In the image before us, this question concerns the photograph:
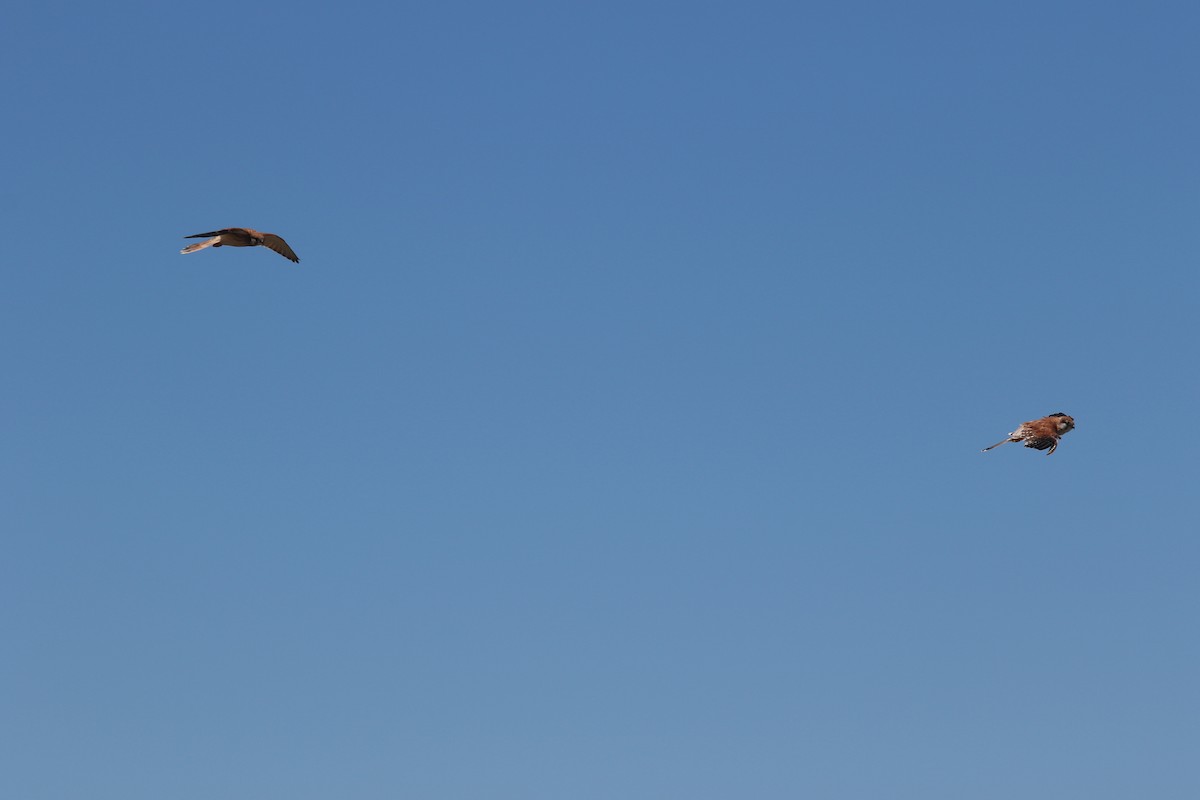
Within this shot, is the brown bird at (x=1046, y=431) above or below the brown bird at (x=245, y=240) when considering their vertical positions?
below

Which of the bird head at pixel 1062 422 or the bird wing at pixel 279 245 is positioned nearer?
the bird head at pixel 1062 422

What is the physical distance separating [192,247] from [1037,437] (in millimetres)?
48864

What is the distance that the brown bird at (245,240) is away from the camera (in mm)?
100938

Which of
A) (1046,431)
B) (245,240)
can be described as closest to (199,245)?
(245,240)

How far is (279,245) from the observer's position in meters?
104

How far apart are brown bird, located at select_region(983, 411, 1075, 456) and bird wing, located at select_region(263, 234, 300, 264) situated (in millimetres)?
43067

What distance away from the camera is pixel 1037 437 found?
3809 inches

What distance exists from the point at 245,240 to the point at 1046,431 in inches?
1869

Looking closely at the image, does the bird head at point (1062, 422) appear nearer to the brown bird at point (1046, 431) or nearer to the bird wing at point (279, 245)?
the brown bird at point (1046, 431)

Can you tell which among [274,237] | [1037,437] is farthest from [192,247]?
[1037,437]

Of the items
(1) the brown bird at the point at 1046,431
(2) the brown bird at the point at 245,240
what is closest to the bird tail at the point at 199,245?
(2) the brown bird at the point at 245,240

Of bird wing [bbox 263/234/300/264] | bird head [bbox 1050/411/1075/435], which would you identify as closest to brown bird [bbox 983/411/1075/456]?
bird head [bbox 1050/411/1075/435]

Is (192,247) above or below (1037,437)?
above

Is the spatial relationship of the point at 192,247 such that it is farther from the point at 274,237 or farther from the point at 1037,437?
the point at 1037,437
